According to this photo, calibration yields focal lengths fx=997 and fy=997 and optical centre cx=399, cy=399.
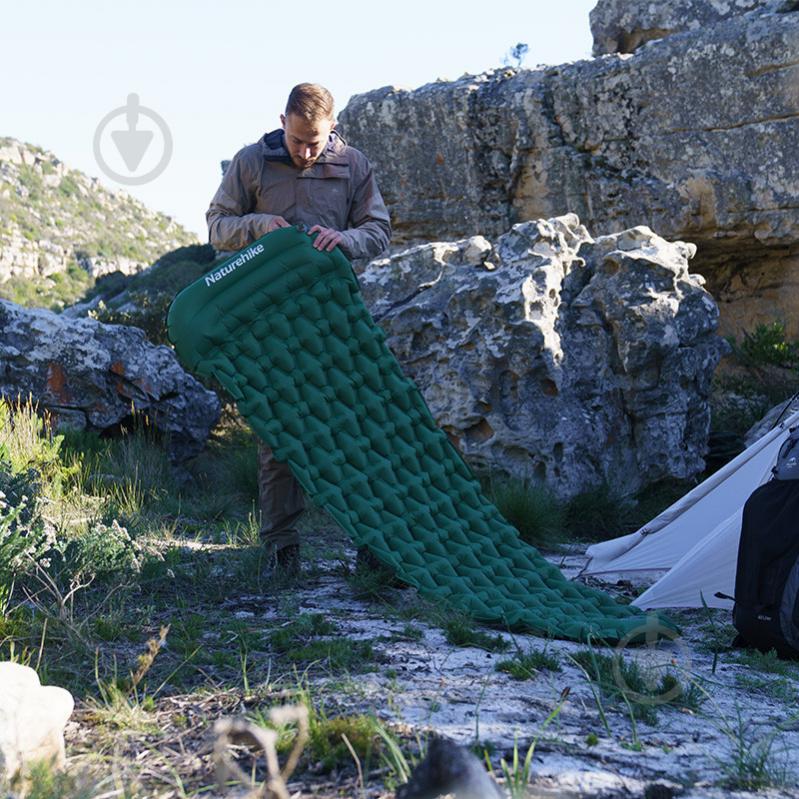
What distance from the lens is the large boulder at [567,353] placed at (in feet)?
21.6

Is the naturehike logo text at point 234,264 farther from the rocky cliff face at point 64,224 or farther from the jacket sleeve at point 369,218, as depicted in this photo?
the rocky cliff face at point 64,224

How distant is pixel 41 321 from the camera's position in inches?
295

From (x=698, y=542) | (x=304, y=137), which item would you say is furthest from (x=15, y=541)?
(x=698, y=542)

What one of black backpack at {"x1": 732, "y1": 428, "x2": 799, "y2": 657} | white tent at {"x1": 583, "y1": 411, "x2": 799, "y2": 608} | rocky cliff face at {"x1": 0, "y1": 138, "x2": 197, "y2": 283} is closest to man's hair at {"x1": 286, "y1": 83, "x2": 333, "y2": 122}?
black backpack at {"x1": 732, "y1": 428, "x2": 799, "y2": 657}

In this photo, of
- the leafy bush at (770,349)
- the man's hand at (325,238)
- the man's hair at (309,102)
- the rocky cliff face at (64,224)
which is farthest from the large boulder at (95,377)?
the rocky cliff face at (64,224)

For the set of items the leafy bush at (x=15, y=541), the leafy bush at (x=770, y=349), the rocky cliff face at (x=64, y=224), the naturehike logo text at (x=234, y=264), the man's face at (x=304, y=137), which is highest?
the rocky cliff face at (x=64, y=224)

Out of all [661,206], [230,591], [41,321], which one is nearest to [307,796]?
[230,591]

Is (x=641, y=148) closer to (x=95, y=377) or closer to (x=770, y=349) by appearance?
(x=770, y=349)

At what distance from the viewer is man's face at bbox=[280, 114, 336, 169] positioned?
409 cm

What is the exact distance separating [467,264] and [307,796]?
5566mm

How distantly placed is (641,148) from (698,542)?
5123 mm

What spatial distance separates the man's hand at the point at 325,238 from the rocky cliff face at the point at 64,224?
31.1 metres

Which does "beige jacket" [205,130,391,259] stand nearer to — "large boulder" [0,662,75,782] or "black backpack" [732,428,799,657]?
"black backpack" [732,428,799,657]

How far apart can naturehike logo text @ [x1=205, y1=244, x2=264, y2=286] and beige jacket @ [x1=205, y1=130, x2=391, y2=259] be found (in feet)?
0.80
